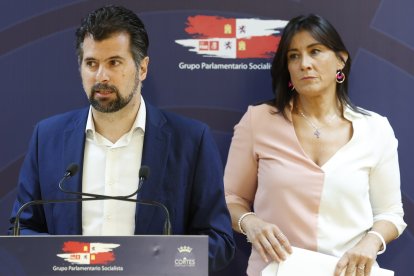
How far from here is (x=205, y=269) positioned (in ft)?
5.68

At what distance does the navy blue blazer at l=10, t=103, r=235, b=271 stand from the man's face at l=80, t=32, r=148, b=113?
163 millimetres

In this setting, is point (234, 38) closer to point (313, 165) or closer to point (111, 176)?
Answer: point (313, 165)

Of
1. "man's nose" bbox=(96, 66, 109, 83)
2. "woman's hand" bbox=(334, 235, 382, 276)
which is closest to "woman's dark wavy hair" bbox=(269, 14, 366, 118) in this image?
"woman's hand" bbox=(334, 235, 382, 276)

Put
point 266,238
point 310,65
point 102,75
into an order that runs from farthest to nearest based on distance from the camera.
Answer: point 310,65 → point 266,238 → point 102,75

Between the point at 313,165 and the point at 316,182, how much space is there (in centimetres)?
7

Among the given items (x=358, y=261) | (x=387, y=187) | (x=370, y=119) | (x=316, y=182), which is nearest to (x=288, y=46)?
(x=370, y=119)

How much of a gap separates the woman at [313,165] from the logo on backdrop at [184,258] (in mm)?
973

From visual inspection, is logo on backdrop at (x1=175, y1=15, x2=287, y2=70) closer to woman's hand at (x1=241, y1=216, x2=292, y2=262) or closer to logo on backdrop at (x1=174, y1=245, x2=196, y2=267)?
woman's hand at (x1=241, y1=216, x2=292, y2=262)

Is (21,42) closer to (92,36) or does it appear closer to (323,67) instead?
(92,36)

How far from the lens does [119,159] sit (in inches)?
99.0

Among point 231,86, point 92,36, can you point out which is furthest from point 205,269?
point 231,86

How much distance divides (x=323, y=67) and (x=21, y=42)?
1.45 metres

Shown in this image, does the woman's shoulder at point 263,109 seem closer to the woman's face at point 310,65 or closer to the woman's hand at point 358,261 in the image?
the woman's face at point 310,65

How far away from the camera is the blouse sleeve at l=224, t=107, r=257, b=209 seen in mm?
2982
